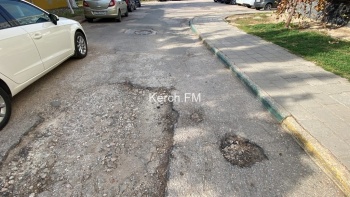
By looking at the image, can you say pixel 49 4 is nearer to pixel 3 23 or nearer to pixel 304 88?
pixel 3 23

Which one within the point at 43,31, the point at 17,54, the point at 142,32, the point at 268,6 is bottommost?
the point at 142,32

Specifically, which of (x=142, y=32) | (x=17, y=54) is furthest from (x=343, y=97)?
(x=142, y=32)

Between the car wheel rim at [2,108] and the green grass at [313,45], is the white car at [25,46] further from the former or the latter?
the green grass at [313,45]

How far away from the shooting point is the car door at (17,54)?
10.2 feet

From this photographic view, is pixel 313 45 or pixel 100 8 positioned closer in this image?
pixel 313 45

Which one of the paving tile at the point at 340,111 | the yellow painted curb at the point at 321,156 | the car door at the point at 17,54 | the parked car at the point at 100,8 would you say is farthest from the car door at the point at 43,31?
the parked car at the point at 100,8

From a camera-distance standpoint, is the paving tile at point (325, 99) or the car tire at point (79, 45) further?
the car tire at point (79, 45)

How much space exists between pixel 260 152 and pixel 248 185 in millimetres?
547

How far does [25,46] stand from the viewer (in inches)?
137

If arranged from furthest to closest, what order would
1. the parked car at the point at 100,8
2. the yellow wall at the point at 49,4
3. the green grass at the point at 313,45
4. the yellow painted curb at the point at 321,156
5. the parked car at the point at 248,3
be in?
the parked car at the point at 248,3
the yellow wall at the point at 49,4
the parked car at the point at 100,8
the green grass at the point at 313,45
the yellow painted curb at the point at 321,156

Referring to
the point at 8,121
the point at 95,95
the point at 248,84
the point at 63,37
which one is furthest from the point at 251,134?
the point at 63,37

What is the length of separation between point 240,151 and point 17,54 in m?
3.38

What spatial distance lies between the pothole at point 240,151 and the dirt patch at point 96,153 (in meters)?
0.68

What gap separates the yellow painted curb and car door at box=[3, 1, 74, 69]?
409 centimetres
